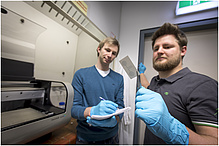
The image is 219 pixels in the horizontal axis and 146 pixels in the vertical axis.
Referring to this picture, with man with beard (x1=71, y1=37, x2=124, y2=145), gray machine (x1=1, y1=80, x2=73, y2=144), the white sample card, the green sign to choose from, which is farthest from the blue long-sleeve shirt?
the green sign

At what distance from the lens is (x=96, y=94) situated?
750 millimetres

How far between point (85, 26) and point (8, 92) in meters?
0.71

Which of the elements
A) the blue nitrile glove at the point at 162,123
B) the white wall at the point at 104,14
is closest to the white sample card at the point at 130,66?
the blue nitrile glove at the point at 162,123

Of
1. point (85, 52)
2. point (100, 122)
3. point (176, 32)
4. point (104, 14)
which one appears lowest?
point (100, 122)

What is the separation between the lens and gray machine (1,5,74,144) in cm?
40

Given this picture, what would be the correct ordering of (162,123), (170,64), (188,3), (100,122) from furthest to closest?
1. (188,3)
2. (170,64)
3. (100,122)
4. (162,123)

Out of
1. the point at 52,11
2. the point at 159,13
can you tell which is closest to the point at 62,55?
the point at 52,11

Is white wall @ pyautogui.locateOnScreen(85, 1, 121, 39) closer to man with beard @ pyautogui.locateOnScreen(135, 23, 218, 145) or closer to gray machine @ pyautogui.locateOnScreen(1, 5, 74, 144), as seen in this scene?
gray machine @ pyautogui.locateOnScreen(1, 5, 74, 144)

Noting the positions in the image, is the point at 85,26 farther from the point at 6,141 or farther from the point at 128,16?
the point at 128,16

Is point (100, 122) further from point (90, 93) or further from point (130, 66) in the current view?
point (130, 66)

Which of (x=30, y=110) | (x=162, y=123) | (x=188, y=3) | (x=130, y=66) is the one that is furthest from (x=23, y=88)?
(x=188, y=3)

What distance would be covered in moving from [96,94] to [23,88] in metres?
0.49

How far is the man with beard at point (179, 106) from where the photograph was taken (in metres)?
0.43

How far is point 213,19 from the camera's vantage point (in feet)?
3.47
